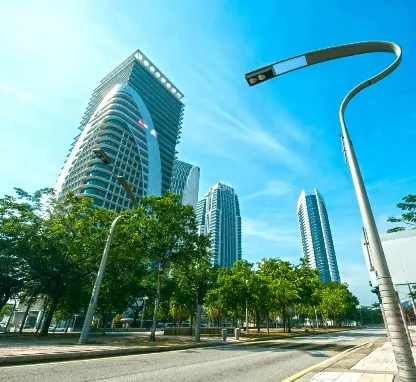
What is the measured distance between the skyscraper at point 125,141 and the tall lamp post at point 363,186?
69.6 m

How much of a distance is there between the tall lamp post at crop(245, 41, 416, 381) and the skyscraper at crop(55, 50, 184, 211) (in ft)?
228

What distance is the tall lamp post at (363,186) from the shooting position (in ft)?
15.2

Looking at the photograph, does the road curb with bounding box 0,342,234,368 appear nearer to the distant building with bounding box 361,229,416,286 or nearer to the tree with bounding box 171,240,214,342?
the tree with bounding box 171,240,214,342

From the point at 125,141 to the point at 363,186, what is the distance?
108 m

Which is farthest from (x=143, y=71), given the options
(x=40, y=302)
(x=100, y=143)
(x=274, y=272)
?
(x=274, y=272)

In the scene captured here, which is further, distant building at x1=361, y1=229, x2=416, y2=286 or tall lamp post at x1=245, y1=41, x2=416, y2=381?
distant building at x1=361, y1=229, x2=416, y2=286

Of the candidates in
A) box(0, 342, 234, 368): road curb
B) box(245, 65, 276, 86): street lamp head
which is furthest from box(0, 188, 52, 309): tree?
box(245, 65, 276, 86): street lamp head

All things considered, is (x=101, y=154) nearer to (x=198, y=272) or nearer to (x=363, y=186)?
(x=363, y=186)

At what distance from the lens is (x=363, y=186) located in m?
5.95

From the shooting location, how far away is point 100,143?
324 ft

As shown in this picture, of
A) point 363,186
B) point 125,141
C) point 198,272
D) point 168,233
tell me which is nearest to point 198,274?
point 198,272

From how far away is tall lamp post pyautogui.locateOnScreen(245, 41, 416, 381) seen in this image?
183 inches

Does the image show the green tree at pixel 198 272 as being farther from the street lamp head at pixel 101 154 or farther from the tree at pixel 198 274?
the street lamp head at pixel 101 154

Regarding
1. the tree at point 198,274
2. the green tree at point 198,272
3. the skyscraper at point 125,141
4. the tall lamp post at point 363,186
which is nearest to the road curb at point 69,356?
the tree at point 198,274
